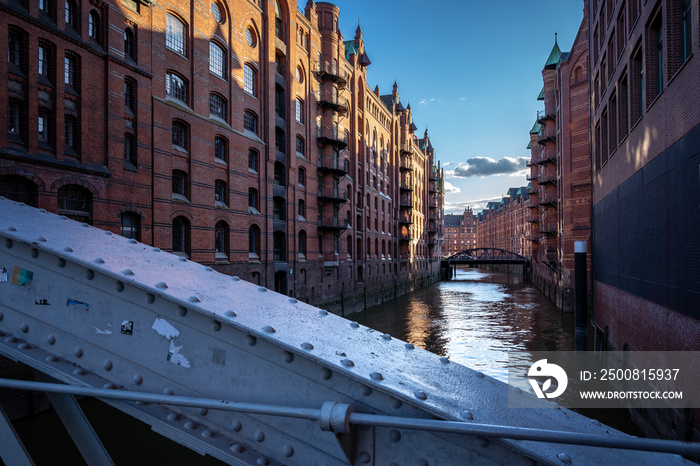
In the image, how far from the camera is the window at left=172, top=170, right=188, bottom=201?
17.2 m

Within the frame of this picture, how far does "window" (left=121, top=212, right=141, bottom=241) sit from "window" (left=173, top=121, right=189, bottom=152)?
11.9 ft

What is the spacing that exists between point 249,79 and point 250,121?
2.10 m

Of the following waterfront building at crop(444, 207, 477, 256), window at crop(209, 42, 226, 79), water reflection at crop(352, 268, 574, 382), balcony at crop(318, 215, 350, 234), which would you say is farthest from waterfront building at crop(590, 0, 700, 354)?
waterfront building at crop(444, 207, 477, 256)

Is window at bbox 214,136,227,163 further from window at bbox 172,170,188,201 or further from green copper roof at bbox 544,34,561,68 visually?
green copper roof at bbox 544,34,561,68

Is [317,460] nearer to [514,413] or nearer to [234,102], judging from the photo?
[514,413]

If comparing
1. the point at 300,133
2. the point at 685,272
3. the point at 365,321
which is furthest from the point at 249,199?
the point at 685,272

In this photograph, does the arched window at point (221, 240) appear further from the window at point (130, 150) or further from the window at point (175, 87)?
the window at point (175, 87)

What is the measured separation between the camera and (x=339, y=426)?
195 cm

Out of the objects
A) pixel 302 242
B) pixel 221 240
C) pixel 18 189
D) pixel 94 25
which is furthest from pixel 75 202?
pixel 302 242

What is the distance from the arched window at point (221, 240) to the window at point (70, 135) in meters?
6.94

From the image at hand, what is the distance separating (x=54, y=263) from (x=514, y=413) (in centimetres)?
293

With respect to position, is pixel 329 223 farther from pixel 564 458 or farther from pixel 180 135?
pixel 564 458

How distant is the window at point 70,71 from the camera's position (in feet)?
42.2

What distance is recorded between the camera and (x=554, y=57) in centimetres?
3856
